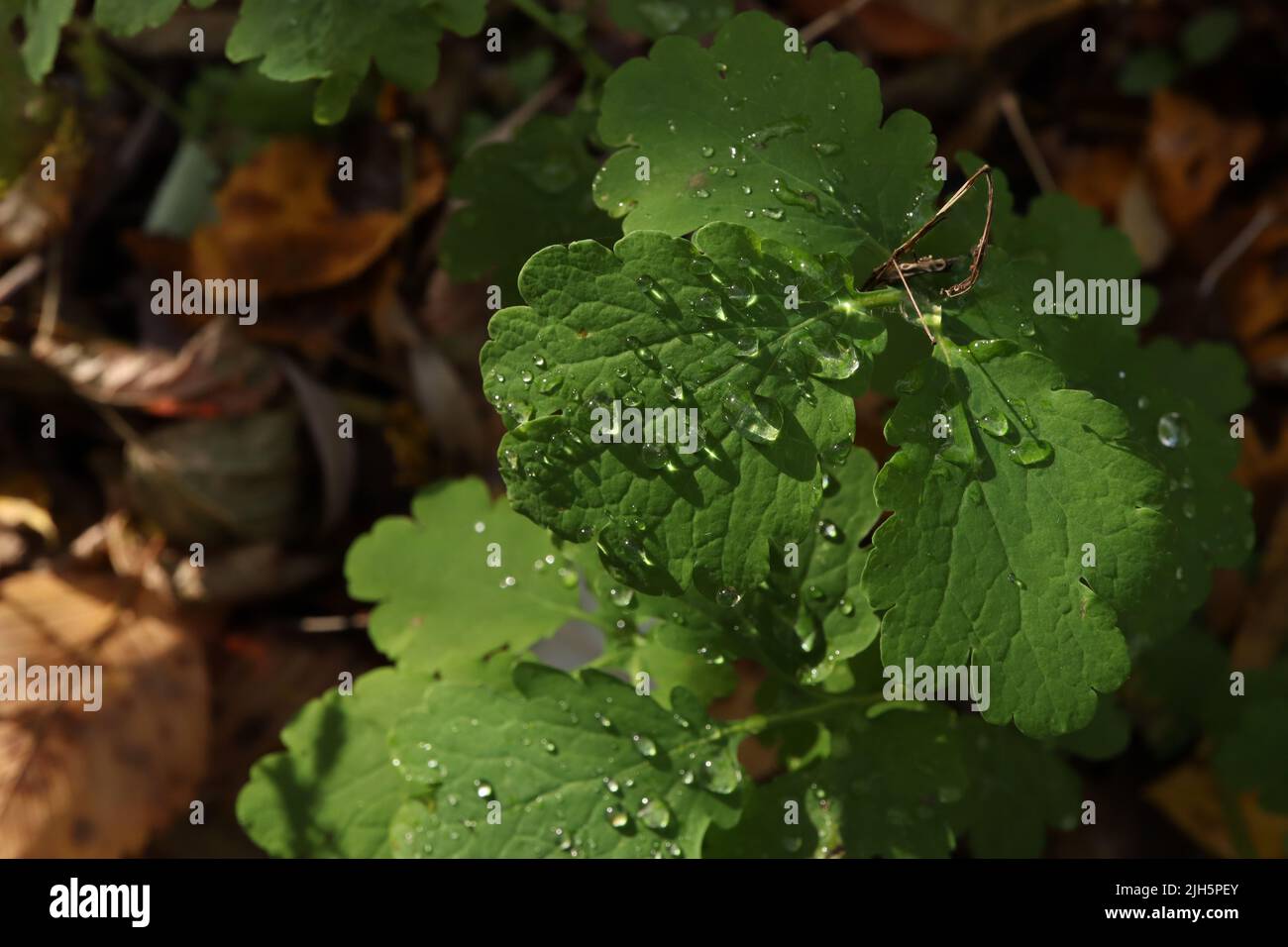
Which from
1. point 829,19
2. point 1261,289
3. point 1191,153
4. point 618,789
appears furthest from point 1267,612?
point 618,789

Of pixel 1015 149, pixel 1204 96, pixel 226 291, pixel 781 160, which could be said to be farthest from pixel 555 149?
pixel 1204 96

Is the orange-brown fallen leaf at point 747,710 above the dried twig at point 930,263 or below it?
below

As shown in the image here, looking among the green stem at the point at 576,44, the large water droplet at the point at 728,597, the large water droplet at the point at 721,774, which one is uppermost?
the green stem at the point at 576,44

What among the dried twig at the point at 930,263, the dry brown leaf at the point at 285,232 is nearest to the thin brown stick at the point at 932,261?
the dried twig at the point at 930,263

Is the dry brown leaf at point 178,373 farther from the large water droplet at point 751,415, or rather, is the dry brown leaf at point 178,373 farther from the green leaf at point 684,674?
the large water droplet at point 751,415

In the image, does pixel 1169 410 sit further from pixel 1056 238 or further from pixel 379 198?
pixel 379 198

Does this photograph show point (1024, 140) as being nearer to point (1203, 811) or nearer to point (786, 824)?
point (1203, 811)
